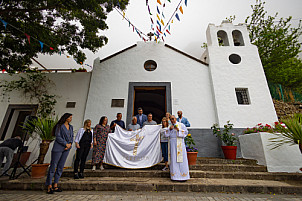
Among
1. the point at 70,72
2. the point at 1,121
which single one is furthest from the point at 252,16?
the point at 1,121

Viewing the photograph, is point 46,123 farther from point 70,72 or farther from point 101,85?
point 70,72

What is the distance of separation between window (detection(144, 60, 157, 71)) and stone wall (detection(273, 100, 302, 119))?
25.0ft

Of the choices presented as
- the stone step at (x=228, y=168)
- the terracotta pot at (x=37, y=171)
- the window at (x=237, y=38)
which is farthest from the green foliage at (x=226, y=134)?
the terracotta pot at (x=37, y=171)

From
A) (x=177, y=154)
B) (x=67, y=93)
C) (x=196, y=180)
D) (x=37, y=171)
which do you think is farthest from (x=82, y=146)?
(x=67, y=93)

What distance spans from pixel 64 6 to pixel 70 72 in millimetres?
3084

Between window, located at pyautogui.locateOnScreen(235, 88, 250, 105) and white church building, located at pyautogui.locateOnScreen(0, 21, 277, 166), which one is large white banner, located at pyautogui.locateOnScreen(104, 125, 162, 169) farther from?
window, located at pyautogui.locateOnScreen(235, 88, 250, 105)

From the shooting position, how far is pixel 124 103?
6.29 metres

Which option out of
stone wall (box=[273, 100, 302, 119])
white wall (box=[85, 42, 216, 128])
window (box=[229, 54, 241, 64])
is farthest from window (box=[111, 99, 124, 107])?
stone wall (box=[273, 100, 302, 119])

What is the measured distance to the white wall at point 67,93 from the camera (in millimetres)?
6250

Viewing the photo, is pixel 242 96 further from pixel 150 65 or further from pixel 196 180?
pixel 196 180

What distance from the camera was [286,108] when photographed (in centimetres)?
805

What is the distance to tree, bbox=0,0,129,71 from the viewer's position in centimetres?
477

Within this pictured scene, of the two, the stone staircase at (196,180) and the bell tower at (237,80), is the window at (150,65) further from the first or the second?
the stone staircase at (196,180)

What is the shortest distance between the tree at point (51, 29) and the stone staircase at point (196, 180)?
457 centimetres
